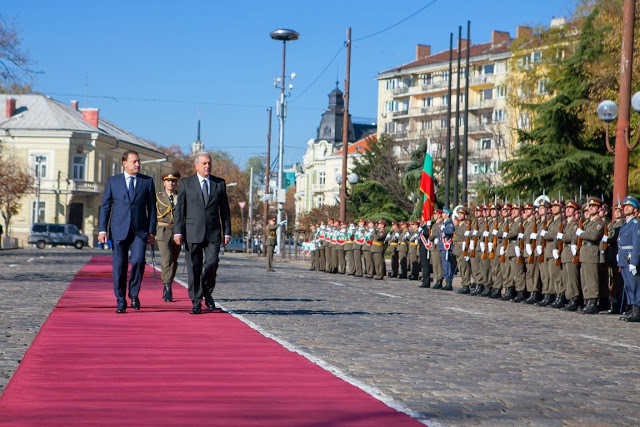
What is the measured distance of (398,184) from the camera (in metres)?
73.1

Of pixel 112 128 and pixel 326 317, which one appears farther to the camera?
pixel 112 128

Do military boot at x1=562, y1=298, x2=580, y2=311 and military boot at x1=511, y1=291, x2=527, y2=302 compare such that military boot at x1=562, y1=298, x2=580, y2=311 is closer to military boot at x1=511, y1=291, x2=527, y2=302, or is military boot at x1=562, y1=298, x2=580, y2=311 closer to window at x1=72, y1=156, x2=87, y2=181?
military boot at x1=511, y1=291, x2=527, y2=302

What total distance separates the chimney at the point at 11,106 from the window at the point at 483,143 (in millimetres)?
40074

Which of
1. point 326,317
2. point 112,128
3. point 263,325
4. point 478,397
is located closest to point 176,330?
point 263,325

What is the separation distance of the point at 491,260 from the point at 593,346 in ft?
37.8

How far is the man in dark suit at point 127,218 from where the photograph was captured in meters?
13.8

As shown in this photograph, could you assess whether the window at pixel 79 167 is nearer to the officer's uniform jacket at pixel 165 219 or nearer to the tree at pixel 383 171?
the tree at pixel 383 171

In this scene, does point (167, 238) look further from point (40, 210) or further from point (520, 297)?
point (40, 210)

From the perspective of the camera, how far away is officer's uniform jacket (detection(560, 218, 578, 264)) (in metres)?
19.1

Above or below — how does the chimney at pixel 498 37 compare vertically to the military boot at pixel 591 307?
above

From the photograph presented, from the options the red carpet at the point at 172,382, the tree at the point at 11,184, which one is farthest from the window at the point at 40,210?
the red carpet at the point at 172,382

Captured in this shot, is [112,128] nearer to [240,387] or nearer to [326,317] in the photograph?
[326,317]

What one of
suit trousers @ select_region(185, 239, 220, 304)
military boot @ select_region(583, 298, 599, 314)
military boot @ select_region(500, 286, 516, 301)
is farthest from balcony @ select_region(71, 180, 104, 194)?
suit trousers @ select_region(185, 239, 220, 304)

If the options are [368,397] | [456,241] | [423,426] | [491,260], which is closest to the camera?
[423,426]
